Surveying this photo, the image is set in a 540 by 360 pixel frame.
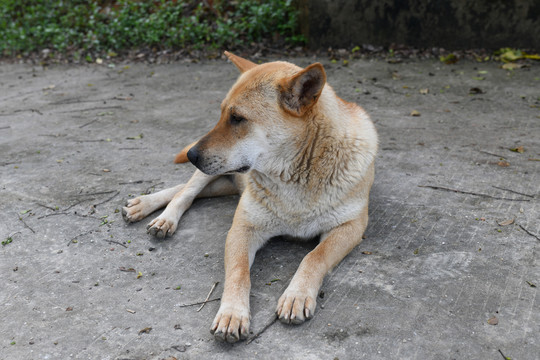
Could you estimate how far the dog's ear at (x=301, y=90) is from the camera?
10.2 ft

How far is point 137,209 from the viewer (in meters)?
4.10

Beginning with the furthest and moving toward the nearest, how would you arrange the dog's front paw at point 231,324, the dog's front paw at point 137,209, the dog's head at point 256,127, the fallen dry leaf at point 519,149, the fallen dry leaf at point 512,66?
the fallen dry leaf at point 512,66
the fallen dry leaf at point 519,149
the dog's front paw at point 137,209
the dog's head at point 256,127
the dog's front paw at point 231,324

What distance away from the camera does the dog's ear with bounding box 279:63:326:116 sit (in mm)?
3107

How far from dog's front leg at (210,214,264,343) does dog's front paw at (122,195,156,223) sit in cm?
90

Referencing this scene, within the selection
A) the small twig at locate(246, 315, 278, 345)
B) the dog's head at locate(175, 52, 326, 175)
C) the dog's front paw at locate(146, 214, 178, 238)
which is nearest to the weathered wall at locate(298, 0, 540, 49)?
the dog's head at locate(175, 52, 326, 175)

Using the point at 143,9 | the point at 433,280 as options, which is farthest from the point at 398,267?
the point at 143,9

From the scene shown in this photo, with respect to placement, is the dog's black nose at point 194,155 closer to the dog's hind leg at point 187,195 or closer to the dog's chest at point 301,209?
the dog's chest at point 301,209

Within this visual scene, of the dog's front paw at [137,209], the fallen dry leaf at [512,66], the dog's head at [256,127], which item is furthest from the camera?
A: the fallen dry leaf at [512,66]

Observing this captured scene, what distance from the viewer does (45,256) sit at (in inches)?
143

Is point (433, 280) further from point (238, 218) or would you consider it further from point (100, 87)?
point (100, 87)

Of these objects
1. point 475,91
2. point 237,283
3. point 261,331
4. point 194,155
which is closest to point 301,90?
point 194,155

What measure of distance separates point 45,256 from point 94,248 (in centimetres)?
32

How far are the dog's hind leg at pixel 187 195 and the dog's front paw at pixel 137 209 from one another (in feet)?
0.62

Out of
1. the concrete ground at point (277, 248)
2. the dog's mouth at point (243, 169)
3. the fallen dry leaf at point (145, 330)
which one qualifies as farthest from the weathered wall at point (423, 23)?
the fallen dry leaf at point (145, 330)
